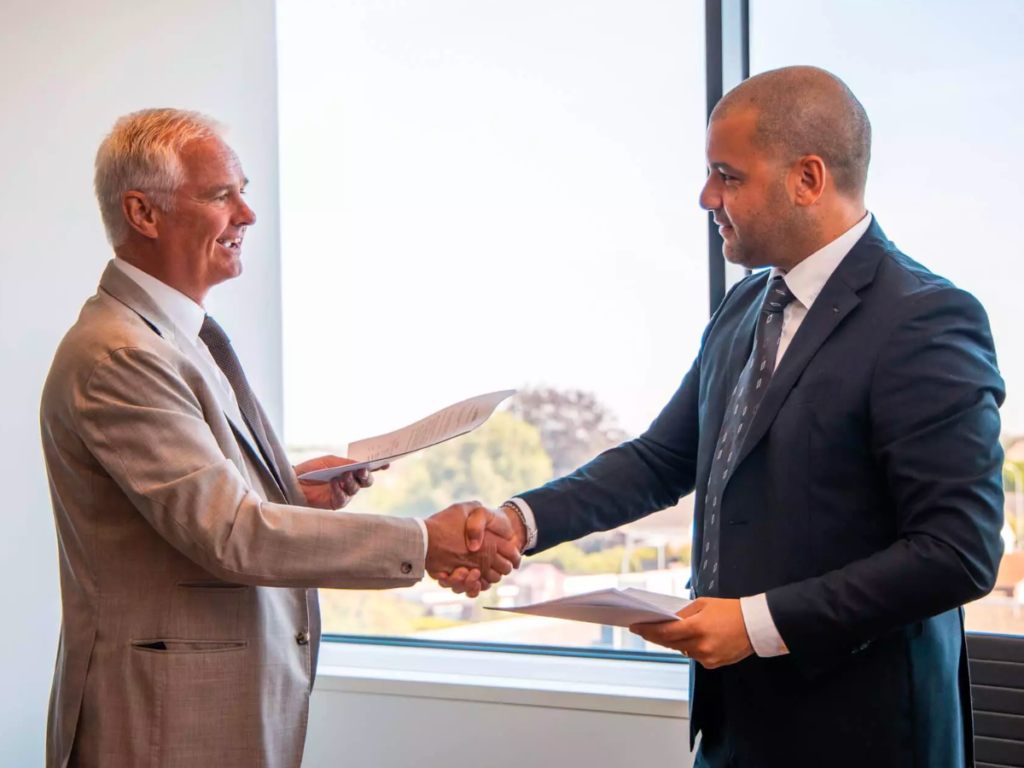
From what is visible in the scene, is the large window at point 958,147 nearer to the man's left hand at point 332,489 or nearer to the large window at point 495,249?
→ the large window at point 495,249

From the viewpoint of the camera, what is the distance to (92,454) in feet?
5.24

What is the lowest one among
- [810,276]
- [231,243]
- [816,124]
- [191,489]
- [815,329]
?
[191,489]

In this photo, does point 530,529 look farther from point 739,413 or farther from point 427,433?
point 739,413

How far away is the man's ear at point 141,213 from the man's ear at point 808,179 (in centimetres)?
116

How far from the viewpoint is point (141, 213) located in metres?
1.78

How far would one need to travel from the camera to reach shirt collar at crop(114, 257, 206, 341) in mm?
1763

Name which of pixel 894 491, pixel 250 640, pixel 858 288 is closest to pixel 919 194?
pixel 858 288

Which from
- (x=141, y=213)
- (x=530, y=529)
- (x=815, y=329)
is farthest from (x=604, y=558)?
(x=141, y=213)

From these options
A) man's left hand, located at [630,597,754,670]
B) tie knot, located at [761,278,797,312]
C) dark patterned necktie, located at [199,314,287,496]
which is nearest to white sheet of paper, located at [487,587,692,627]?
man's left hand, located at [630,597,754,670]

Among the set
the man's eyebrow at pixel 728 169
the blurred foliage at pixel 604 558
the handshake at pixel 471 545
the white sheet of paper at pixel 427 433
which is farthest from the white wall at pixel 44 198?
the man's eyebrow at pixel 728 169

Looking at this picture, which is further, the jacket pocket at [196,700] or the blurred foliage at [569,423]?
the blurred foliage at [569,423]

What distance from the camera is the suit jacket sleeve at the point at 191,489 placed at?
1524mm

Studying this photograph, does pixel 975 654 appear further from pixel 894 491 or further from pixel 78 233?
pixel 78 233

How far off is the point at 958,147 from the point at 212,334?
1.93 metres
